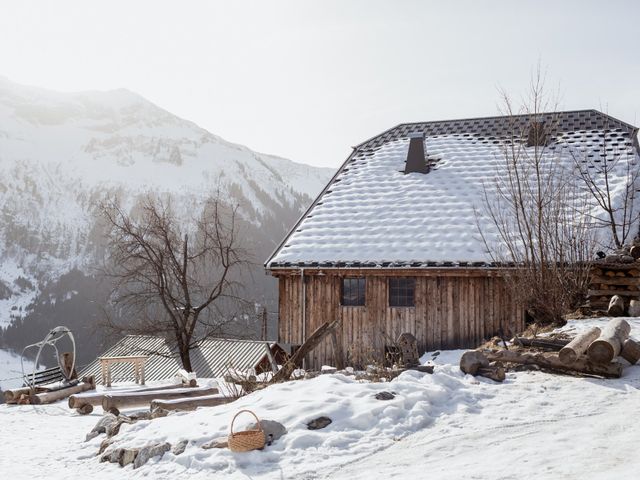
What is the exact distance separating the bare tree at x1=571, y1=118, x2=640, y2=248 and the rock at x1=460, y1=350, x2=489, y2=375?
7.31 meters

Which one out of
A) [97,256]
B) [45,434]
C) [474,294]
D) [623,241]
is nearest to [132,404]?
[45,434]

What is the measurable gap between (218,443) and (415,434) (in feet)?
7.80

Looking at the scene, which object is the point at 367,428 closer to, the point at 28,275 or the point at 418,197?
the point at 418,197

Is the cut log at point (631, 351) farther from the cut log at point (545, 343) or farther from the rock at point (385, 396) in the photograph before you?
the rock at point (385, 396)

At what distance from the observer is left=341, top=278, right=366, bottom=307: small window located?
1612 cm

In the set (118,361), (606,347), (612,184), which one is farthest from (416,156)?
(118,361)

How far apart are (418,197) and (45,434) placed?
11.2 meters

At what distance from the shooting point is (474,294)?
15.1 meters

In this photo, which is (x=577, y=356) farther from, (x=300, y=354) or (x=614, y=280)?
(x=300, y=354)

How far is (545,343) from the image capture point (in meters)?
9.79

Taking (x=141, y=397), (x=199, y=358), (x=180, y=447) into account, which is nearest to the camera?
(x=180, y=447)

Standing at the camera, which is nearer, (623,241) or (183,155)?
(623,241)

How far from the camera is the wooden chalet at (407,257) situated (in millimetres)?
15078

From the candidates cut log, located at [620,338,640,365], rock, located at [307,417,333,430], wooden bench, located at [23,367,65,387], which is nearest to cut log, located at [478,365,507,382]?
cut log, located at [620,338,640,365]
